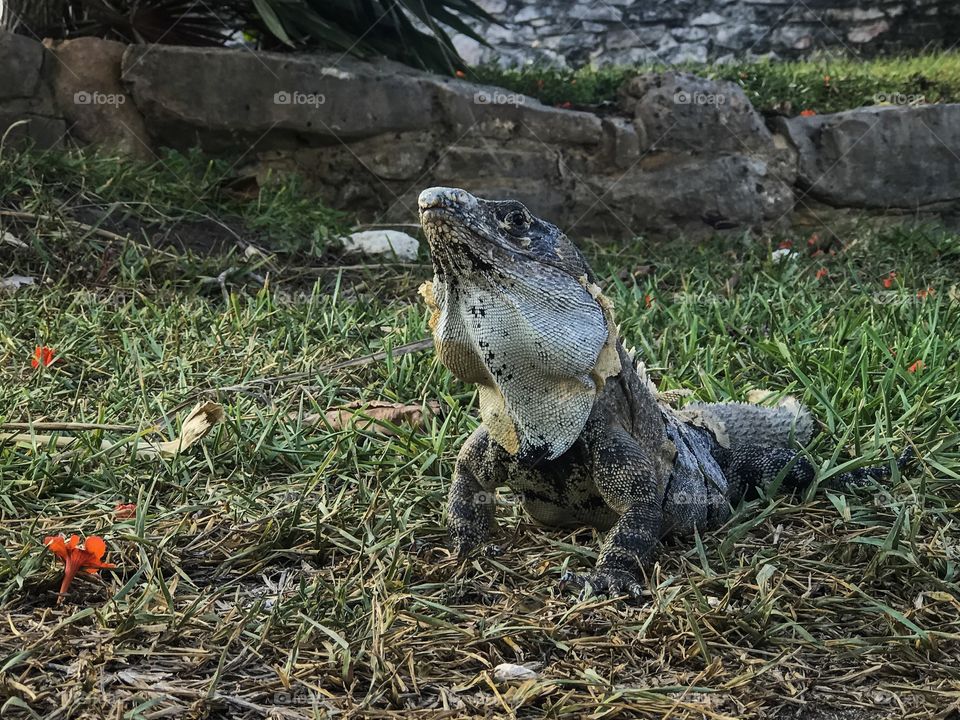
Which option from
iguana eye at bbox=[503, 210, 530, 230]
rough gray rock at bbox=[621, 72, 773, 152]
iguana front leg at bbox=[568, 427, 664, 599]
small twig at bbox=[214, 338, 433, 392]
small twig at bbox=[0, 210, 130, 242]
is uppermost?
iguana eye at bbox=[503, 210, 530, 230]

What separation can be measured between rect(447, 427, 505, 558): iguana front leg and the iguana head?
125 mm

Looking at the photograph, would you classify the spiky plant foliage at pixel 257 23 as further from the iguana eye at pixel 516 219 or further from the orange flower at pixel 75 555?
the orange flower at pixel 75 555

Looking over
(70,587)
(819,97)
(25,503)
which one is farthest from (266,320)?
(819,97)

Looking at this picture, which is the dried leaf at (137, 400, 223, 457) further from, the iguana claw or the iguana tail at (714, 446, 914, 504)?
the iguana tail at (714, 446, 914, 504)

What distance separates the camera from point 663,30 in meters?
10.5

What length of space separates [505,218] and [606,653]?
98cm

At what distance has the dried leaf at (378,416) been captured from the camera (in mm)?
3189

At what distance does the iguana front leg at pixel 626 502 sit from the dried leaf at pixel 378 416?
1.04m

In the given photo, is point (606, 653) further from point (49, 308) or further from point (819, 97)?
point (819, 97)

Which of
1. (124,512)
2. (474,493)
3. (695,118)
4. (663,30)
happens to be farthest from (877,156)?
(124,512)

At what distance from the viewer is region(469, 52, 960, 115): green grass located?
744 cm

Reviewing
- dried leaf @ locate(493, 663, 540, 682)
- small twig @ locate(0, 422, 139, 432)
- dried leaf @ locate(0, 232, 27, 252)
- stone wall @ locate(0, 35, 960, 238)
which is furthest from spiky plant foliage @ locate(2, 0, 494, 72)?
dried leaf @ locate(493, 663, 540, 682)

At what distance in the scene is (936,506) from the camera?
2654mm

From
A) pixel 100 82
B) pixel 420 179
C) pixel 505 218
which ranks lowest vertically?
pixel 420 179
